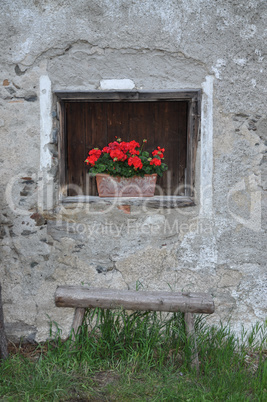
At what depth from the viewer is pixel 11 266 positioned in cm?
347

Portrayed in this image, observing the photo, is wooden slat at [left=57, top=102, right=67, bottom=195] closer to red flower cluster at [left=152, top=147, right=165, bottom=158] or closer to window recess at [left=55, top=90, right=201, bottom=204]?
window recess at [left=55, top=90, right=201, bottom=204]

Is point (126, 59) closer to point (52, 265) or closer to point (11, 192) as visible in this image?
point (11, 192)

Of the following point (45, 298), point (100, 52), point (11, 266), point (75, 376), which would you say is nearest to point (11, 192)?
point (11, 266)

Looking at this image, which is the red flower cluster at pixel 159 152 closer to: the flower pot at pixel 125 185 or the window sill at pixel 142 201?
the flower pot at pixel 125 185

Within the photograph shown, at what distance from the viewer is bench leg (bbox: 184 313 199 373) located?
274cm

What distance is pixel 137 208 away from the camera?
11.3ft

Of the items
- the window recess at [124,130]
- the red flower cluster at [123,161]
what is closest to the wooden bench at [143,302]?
the red flower cluster at [123,161]

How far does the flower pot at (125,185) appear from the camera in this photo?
3420 millimetres

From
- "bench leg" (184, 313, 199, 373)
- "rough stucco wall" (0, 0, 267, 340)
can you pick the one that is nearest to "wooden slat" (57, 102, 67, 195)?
"rough stucco wall" (0, 0, 267, 340)

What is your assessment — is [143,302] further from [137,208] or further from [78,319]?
[137,208]

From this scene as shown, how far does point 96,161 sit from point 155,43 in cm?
103

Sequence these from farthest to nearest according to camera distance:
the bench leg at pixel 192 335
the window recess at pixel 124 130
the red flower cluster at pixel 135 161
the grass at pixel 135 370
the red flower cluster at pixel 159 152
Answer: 1. the window recess at pixel 124 130
2. the red flower cluster at pixel 159 152
3. the red flower cluster at pixel 135 161
4. the bench leg at pixel 192 335
5. the grass at pixel 135 370

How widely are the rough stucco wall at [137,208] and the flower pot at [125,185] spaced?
0.15 metres

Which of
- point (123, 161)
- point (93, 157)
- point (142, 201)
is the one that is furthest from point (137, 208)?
point (93, 157)
